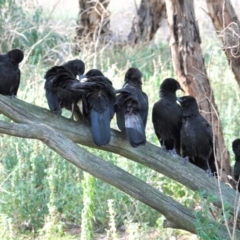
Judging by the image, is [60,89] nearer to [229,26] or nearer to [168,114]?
[168,114]

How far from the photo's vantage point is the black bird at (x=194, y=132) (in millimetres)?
5582

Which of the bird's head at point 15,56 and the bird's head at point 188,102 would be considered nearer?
the bird's head at point 188,102

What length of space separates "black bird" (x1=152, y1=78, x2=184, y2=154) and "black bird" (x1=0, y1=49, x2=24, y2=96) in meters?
1.31

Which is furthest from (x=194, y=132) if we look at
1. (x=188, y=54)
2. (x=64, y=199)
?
(x=64, y=199)

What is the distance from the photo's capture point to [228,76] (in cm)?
1026

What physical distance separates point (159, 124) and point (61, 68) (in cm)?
109

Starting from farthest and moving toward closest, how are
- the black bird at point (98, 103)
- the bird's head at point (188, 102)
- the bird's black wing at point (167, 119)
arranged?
the bird's black wing at point (167, 119), the bird's head at point (188, 102), the black bird at point (98, 103)

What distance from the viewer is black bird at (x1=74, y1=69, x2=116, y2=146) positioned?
488cm

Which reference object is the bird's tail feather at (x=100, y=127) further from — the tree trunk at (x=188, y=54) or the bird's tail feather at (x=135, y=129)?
the tree trunk at (x=188, y=54)

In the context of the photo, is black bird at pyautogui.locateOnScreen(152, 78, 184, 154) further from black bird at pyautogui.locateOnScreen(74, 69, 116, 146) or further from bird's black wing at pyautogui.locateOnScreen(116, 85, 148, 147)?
black bird at pyautogui.locateOnScreen(74, 69, 116, 146)

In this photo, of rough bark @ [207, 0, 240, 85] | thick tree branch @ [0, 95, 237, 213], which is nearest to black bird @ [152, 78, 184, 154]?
thick tree branch @ [0, 95, 237, 213]

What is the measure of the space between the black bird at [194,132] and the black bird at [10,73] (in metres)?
1.54

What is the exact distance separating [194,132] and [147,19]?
383 inches

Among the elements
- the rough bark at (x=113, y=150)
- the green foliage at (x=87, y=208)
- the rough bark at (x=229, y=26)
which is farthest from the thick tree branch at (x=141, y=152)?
the rough bark at (x=229, y=26)
